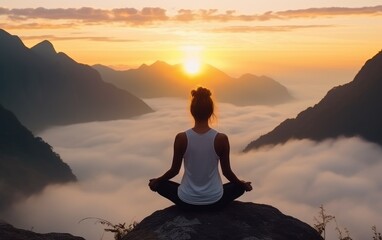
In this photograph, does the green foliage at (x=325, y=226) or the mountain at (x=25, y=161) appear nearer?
the green foliage at (x=325, y=226)

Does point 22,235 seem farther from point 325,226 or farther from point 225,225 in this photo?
point 325,226

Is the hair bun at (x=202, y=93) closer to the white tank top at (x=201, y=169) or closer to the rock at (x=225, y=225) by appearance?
the white tank top at (x=201, y=169)

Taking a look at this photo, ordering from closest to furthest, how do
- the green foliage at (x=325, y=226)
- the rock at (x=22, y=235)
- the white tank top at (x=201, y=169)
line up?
the green foliage at (x=325, y=226) → the white tank top at (x=201, y=169) → the rock at (x=22, y=235)

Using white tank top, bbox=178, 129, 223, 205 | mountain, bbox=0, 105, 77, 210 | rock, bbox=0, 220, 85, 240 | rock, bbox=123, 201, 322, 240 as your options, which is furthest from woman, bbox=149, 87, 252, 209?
mountain, bbox=0, 105, 77, 210

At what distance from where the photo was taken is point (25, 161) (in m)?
179

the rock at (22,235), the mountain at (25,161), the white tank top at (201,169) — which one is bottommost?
the rock at (22,235)

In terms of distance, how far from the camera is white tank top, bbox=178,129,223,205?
6953 millimetres

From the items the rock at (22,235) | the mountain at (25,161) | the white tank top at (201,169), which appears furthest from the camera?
the mountain at (25,161)

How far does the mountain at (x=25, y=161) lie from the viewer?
166m

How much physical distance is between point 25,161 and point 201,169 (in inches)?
7246

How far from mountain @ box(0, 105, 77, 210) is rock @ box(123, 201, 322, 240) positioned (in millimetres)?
164217

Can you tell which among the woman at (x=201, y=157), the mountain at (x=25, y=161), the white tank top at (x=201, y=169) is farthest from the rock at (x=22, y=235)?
the mountain at (x=25, y=161)

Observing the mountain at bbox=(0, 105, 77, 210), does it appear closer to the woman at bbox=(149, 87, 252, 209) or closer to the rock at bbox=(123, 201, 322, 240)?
the rock at bbox=(123, 201, 322, 240)

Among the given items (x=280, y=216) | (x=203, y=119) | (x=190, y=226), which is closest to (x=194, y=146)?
(x=203, y=119)
